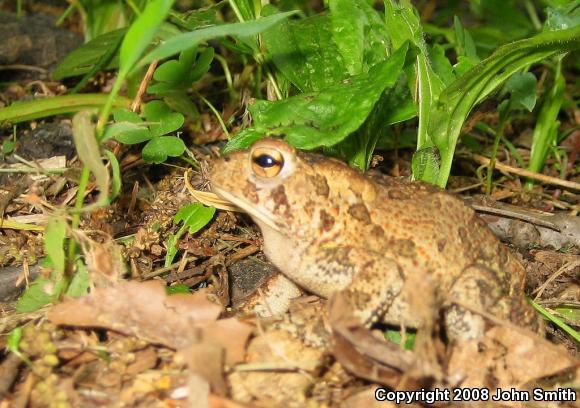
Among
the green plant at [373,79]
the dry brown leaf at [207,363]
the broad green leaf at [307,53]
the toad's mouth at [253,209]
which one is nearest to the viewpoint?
the dry brown leaf at [207,363]

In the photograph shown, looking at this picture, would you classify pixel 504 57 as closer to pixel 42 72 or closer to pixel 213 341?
pixel 213 341

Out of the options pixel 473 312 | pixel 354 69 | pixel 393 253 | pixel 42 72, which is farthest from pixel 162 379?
pixel 42 72

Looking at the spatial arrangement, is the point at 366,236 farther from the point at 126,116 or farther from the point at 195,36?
the point at 126,116

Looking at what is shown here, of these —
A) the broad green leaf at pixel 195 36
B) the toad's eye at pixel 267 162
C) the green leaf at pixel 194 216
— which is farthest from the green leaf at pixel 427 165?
the broad green leaf at pixel 195 36

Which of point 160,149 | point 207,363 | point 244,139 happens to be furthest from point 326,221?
point 160,149

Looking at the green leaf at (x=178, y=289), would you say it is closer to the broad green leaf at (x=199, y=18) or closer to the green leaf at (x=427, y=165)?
the green leaf at (x=427, y=165)

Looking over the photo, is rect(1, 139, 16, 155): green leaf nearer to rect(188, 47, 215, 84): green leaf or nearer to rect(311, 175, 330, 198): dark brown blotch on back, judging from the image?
rect(188, 47, 215, 84): green leaf

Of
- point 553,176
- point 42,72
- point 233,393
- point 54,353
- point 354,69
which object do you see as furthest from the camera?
point 42,72
